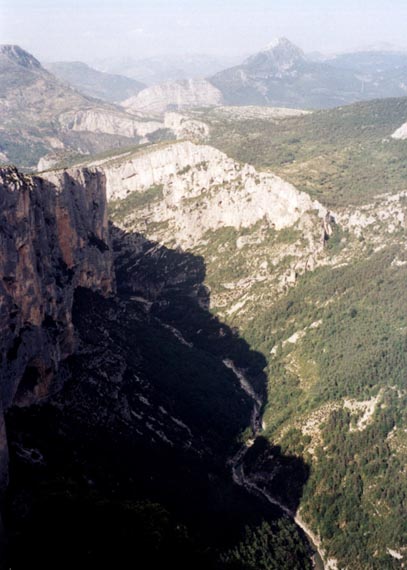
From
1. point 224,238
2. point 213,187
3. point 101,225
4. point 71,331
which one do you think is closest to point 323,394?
point 71,331

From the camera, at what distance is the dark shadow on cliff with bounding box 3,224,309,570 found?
64062mm

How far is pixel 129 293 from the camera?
16625 cm

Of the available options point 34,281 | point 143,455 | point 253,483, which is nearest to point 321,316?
point 253,483

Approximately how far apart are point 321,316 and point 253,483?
45563 mm

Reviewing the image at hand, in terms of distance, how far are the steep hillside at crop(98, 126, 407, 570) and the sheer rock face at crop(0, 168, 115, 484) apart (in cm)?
3918

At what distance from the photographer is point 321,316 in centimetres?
13838

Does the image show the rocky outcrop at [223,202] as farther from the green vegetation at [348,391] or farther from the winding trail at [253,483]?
the winding trail at [253,483]

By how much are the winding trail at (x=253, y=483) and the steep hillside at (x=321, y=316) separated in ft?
1.76

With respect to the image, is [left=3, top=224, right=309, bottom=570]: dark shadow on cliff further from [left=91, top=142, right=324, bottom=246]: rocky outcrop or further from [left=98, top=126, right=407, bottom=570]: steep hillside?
[left=91, top=142, right=324, bottom=246]: rocky outcrop

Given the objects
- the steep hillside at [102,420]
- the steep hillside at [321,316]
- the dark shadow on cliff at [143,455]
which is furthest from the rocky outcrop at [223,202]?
the steep hillside at [102,420]

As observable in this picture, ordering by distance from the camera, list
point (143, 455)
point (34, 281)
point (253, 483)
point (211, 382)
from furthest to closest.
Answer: point (211, 382), point (253, 483), point (143, 455), point (34, 281)

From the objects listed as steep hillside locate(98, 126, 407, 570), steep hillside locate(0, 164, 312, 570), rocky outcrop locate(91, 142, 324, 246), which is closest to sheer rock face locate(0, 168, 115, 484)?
steep hillside locate(0, 164, 312, 570)

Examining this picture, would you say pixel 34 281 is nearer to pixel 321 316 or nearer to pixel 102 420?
pixel 102 420

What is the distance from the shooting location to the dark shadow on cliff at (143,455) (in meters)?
64.1
